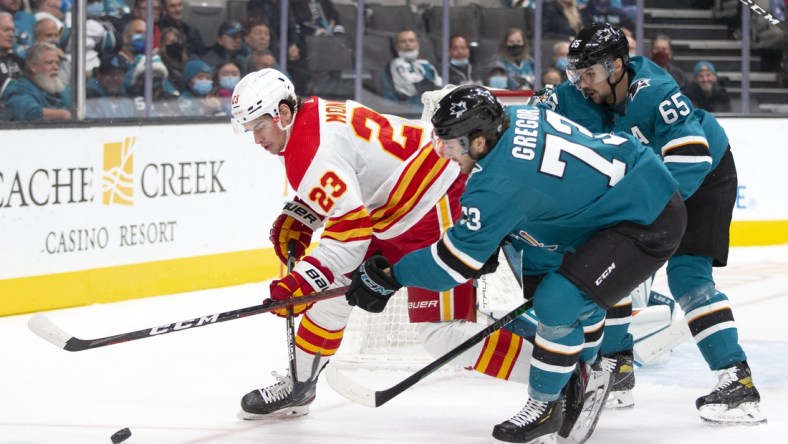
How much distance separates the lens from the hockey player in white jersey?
3.33m

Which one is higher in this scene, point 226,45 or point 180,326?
point 226,45

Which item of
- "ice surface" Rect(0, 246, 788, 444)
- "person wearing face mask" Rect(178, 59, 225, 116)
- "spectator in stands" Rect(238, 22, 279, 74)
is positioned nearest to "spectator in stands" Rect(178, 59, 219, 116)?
"person wearing face mask" Rect(178, 59, 225, 116)

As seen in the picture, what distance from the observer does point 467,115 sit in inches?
117

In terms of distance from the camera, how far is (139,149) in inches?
226

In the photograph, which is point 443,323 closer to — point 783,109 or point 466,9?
point 466,9

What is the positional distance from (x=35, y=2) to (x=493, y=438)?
3.09m

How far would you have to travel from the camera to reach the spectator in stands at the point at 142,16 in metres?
6.01

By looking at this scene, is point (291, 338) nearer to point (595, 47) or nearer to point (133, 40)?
point (595, 47)

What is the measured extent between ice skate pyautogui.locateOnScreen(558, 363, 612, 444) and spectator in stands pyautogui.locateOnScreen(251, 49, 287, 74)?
3692 millimetres

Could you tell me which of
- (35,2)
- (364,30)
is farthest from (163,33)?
(364,30)

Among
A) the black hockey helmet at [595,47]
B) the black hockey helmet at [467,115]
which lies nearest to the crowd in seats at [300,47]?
the black hockey helmet at [595,47]

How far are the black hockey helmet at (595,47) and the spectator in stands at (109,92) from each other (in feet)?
9.12

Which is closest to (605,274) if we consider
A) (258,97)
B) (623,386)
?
(623,386)

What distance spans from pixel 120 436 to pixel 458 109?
114cm
